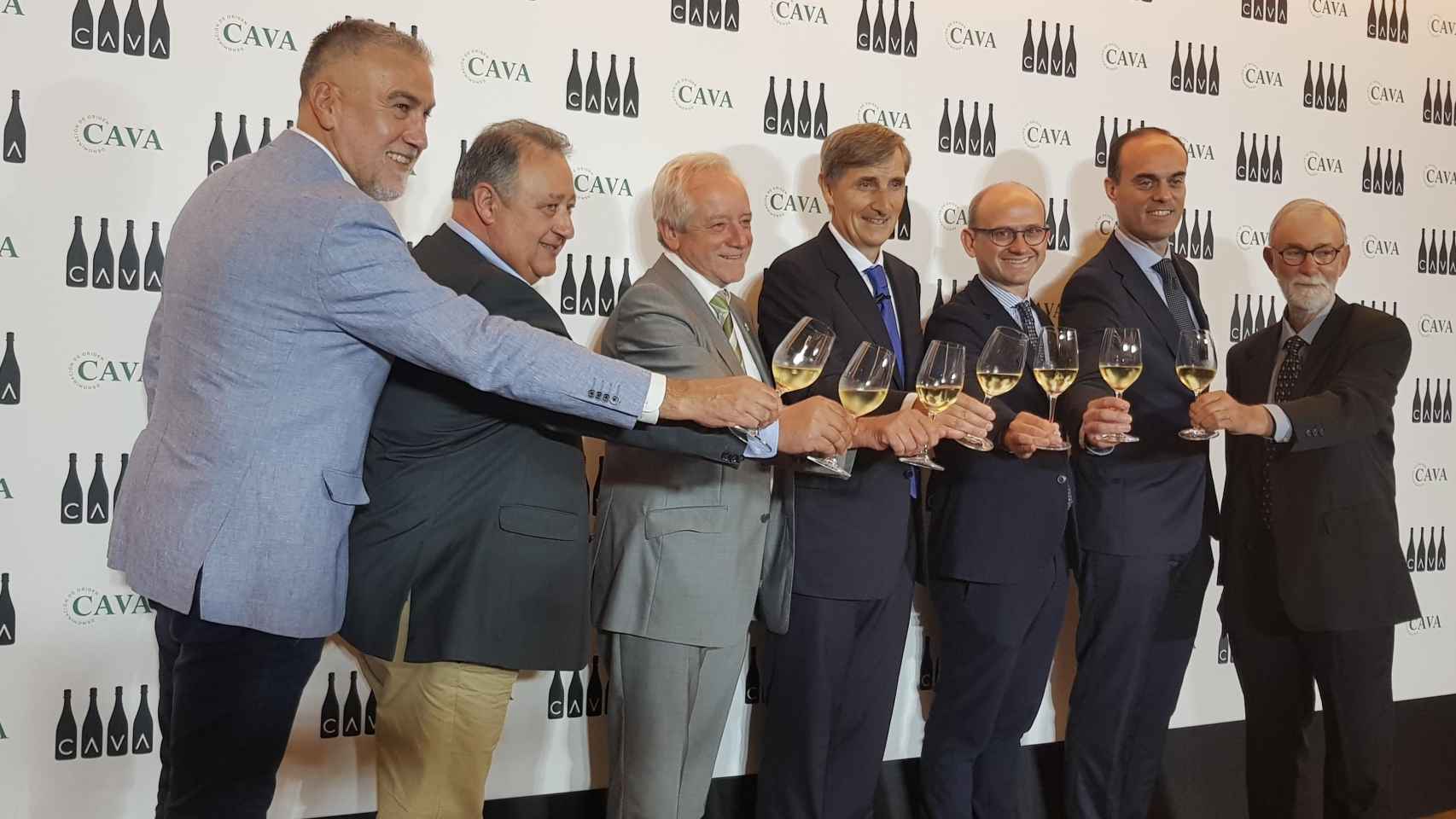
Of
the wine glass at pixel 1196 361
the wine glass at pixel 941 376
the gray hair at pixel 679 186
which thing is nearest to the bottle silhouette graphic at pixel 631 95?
the gray hair at pixel 679 186

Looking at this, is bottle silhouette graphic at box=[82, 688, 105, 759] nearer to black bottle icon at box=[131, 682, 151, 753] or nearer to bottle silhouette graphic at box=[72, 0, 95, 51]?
black bottle icon at box=[131, 682, 151, 753]

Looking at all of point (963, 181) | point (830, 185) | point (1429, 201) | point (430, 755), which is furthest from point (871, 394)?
point (1429, 201)

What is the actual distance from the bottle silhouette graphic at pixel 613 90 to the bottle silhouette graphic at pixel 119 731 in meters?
2.04

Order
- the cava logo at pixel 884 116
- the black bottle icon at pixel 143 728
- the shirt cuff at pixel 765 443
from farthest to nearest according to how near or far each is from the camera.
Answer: the cava logo at pixel 884 116 → the black bottle icon at pixel 143 728 → the shirt cuff at pixel 765 443

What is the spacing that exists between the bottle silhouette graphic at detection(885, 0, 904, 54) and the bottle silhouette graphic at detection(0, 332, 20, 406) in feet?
8.64

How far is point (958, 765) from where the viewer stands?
326 centimetres

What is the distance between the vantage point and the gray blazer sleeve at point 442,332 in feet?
6.50

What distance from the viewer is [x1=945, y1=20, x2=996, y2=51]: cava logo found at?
154 inches

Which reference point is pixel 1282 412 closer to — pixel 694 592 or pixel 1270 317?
pixel 1270 317

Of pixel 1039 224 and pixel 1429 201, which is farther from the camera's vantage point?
pixel 1429 201

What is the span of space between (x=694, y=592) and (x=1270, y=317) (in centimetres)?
273

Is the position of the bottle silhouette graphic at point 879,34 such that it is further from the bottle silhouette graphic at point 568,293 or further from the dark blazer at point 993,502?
the bottle silhouette graphic at point 568,293

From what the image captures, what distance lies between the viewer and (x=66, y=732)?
2.98m

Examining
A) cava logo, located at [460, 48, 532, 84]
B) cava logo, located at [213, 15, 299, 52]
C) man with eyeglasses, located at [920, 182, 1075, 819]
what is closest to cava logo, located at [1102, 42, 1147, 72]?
man with eyeglasses, located at [920, 182, 1075, 819]
